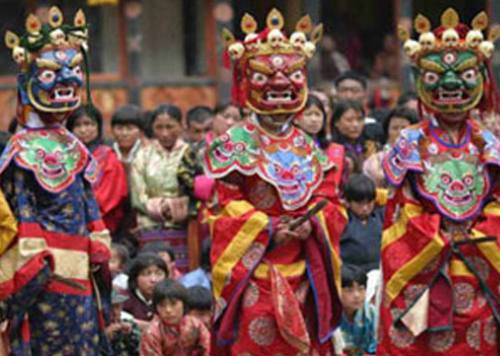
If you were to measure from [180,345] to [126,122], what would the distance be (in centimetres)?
290

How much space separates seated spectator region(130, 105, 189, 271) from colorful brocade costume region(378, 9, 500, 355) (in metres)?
3.05

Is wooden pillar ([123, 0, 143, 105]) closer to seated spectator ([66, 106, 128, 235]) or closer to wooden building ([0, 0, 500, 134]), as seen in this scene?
wooden building ([0, 0, 500, 134])

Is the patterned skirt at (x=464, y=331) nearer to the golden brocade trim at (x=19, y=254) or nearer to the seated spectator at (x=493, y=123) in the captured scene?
the golden brocade trim at (x=19, y=254)

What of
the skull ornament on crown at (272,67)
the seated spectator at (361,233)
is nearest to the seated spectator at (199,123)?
the seated spectator at (361,233)

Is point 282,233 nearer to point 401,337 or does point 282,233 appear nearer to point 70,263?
point 401,337

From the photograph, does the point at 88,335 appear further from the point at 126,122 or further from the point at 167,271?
the point at 126,122

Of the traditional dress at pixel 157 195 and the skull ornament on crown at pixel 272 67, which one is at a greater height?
the skull ornament on crown at pixel 272 67

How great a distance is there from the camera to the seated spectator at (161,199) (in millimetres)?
11867

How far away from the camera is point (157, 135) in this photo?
40.0 feet

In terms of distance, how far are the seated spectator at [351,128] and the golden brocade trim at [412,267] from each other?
298 centimetres

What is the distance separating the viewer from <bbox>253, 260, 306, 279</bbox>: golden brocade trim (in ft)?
30.5

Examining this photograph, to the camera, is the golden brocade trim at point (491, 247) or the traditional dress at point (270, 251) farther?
the traditional dress at point (270, 251)

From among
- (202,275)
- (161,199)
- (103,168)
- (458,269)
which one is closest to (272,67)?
(458,269)

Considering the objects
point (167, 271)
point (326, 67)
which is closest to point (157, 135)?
point (167, 271)
